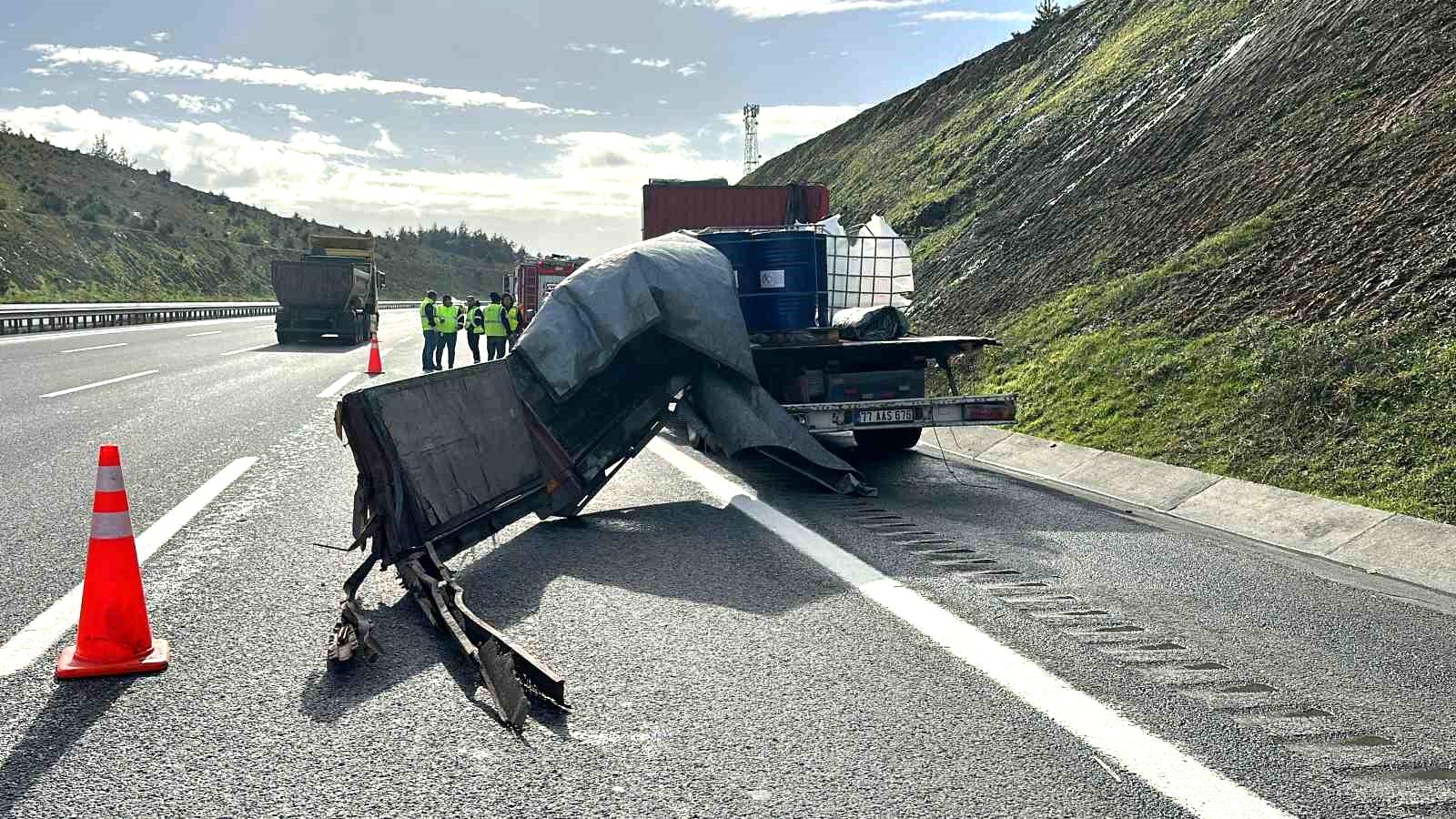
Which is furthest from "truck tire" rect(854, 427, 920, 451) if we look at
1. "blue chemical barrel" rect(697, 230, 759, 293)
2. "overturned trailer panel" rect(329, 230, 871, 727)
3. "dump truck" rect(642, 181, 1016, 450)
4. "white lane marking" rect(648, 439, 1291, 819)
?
"white lane marking" rect(648, 439, 1291, 819)

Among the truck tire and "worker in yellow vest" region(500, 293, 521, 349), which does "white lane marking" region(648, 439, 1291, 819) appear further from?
"worker in yellow vest" region(500, 293, 521, 349)

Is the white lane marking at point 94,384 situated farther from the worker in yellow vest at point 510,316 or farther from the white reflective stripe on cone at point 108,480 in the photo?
the white reflective stripe on cone at point 108,480

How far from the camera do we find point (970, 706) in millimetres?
4457

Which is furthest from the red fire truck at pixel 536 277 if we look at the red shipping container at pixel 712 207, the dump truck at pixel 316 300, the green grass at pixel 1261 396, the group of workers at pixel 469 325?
the green grass at pixel 1261 396

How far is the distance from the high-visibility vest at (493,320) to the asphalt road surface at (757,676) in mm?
16404

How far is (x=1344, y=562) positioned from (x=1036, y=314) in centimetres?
1145

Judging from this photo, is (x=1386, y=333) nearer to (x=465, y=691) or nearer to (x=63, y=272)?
(x=465, y=691)

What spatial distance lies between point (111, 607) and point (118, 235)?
86191 millimetres

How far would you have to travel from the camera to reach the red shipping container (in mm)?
19594

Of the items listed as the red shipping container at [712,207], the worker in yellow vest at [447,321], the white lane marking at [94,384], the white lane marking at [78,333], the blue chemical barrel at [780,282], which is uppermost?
the red shipping container at [712,207]

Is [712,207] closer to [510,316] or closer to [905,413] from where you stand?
[510,316]

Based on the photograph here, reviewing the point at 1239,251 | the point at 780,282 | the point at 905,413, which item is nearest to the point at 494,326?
the point at 780,282

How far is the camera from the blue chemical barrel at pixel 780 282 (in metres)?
11.7

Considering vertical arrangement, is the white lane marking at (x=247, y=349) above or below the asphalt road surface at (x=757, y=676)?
above
